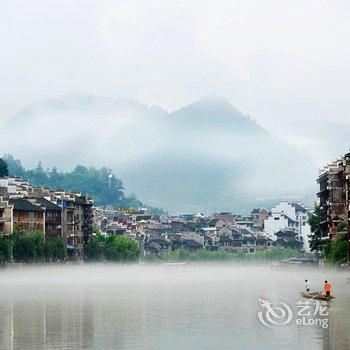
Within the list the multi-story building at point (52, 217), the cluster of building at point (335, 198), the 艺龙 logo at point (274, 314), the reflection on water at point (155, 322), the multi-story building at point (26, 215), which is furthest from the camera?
the multi-story building at point (52, 217)

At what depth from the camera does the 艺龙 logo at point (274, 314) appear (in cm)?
5402

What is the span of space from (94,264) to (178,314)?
5377 inches

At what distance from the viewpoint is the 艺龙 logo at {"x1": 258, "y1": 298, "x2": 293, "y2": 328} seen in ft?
177

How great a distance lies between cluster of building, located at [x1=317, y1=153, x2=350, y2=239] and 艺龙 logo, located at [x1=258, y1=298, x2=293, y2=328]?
75662 mm

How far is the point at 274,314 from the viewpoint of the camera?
2384 inches

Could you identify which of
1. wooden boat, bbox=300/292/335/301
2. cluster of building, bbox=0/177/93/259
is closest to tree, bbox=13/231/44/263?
cluster of building, bbox=0/177/93/259

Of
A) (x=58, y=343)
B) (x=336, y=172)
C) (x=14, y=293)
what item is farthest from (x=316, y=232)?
(x=58, y=343)

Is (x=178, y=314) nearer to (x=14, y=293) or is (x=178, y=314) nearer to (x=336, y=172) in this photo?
(x=14, y=293)

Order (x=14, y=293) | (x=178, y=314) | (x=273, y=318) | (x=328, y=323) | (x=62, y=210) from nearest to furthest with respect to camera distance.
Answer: (x=328, y=323), (x=273, y=318), (x=178, y=314), (x=14, y=293), (x=62, y=210)

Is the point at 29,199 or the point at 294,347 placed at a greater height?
the point at 29,199

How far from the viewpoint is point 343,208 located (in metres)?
154

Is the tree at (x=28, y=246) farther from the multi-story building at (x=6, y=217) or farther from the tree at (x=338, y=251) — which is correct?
the tree at (x=338, y=251)

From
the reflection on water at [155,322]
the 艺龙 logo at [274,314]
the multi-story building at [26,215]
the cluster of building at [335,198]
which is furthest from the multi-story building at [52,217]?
the 艺龙 logo at [274,314]

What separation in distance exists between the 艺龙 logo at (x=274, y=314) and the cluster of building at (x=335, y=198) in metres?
75.7
